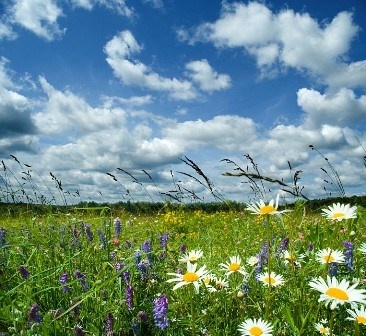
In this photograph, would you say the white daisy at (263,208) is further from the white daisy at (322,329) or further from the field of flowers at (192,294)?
the white daisy at (322,329)

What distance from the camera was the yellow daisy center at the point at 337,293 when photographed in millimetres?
1704

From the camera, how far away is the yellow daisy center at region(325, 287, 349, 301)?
1.70m

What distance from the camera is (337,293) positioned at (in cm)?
174

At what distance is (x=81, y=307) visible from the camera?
8.05ft

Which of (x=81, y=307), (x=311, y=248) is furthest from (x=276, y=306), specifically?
(x=81, y=307)

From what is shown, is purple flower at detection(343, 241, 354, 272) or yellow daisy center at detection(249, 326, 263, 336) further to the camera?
purple flower at detection(343, 241, 354, 272)

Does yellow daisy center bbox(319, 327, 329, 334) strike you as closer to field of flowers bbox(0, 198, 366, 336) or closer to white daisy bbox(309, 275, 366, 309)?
field of flowers bbox(0, 198, 366, 336)

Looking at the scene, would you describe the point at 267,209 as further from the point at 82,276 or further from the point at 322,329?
the point at 82,276

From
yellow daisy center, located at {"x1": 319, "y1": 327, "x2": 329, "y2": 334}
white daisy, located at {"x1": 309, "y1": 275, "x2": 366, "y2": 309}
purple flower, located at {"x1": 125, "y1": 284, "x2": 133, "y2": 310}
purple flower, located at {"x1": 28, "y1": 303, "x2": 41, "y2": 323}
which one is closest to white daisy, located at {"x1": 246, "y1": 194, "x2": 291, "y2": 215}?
white daisy, located at {"x1": 309, "y1": 275, "x2": 366, "y2": 309}

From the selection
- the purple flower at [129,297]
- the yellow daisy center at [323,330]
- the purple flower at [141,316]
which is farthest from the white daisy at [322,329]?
the purple flower at [129,297]

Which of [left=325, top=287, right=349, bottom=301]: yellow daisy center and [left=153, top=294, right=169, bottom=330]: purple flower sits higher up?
[left=325, top=287, right=349, bottom=301]: yellow daisy center

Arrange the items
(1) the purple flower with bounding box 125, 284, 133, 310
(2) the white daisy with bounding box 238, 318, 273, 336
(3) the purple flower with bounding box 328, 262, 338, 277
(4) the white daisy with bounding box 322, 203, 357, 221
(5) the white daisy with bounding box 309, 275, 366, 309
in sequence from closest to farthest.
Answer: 1. (5) the white daisy with bounding box 309, 275, 366, 309
2. (2) the white daisy with bounding box 238, 318, 273, 336
3. (4) the white daisy with bounding box 322, 203, 357, 221
4. (1) the purple flower with bounding box 125, 284, 133, 310
5. (3) the purple flower with bounding box 328, 262, 338, 277

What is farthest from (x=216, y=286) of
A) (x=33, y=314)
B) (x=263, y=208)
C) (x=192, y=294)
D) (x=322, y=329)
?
(x=33, y=314)

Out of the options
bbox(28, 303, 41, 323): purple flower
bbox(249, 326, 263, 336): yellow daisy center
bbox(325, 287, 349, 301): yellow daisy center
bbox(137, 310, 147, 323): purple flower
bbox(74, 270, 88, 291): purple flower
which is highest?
bbox(325, 287, 349, 301): yellow daisy center
